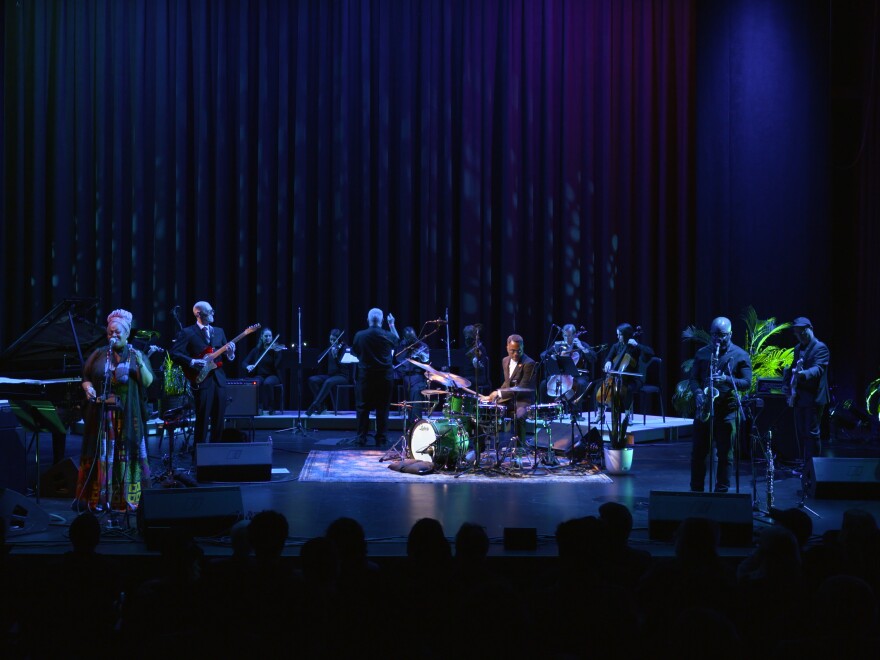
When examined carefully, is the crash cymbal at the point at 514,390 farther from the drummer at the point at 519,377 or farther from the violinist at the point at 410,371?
the violinist at the point at 410,371

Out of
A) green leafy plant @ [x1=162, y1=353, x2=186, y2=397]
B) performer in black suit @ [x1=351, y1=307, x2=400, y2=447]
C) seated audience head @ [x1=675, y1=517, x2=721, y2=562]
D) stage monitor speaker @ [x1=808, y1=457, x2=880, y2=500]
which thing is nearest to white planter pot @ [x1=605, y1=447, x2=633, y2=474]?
stage monitor speaker @ [x1=808, y1=457, x2=880, y2=500]

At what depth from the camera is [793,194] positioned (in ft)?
47.8

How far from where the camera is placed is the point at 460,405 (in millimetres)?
10367

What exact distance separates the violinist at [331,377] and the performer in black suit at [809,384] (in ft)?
22.4

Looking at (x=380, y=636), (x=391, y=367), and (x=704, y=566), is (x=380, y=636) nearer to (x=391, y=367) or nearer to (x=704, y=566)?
(x=704, y=566)

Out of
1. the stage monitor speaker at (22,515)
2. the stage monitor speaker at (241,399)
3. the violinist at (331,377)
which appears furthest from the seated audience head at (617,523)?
the violinist at (331,377)

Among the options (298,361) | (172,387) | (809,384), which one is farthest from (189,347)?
(809,384)

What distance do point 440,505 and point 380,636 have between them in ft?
17.0

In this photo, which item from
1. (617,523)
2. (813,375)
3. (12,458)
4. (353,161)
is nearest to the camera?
(617,523)

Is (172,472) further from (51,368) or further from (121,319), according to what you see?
(121,319)

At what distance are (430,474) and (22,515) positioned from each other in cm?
430

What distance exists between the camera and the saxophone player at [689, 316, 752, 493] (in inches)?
330

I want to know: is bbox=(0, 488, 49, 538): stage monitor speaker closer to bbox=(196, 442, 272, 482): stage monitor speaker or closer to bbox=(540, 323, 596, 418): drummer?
bbox=(196, 442, 272, 482): stage monitor speaker

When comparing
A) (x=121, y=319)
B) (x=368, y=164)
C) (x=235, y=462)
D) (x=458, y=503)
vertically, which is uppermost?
(x=368, y=164)
